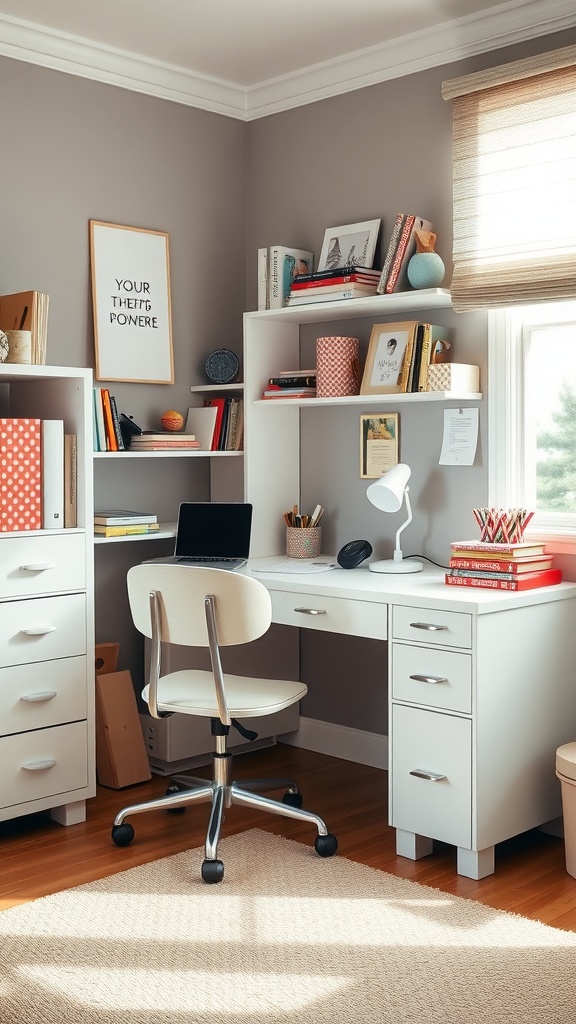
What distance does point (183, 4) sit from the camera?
3283 millimetres

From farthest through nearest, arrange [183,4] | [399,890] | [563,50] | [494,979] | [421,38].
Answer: [421,38], [183,4], [563,50], [399,890], [494,979]

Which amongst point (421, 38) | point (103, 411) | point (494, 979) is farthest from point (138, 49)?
point (494, 979)

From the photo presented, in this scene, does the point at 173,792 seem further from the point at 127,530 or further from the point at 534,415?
the point at 534,415

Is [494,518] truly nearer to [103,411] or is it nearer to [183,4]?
[103,411]

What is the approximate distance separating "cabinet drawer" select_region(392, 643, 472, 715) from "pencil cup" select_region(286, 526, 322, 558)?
93cm

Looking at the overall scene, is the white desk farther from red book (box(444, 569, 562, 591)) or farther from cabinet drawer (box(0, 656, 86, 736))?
cabinet drawer (box(0, 656, 86, 736))

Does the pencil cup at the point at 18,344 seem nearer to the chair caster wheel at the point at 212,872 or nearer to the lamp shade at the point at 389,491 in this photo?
the lamp shade at the point at 389,491

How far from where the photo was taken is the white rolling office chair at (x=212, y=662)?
280 centimetres

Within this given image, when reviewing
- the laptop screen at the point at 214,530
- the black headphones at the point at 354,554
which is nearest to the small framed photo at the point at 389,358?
the black headphones at the point at 354,554

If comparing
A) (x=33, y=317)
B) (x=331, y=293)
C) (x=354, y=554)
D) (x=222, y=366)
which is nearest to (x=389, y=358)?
(x=331, y=293)

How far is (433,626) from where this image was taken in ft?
9.29

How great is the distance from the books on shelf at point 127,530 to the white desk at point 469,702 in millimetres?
797

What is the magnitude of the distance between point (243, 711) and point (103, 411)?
1267 mm

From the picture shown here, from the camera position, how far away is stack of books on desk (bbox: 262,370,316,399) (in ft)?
12.2
